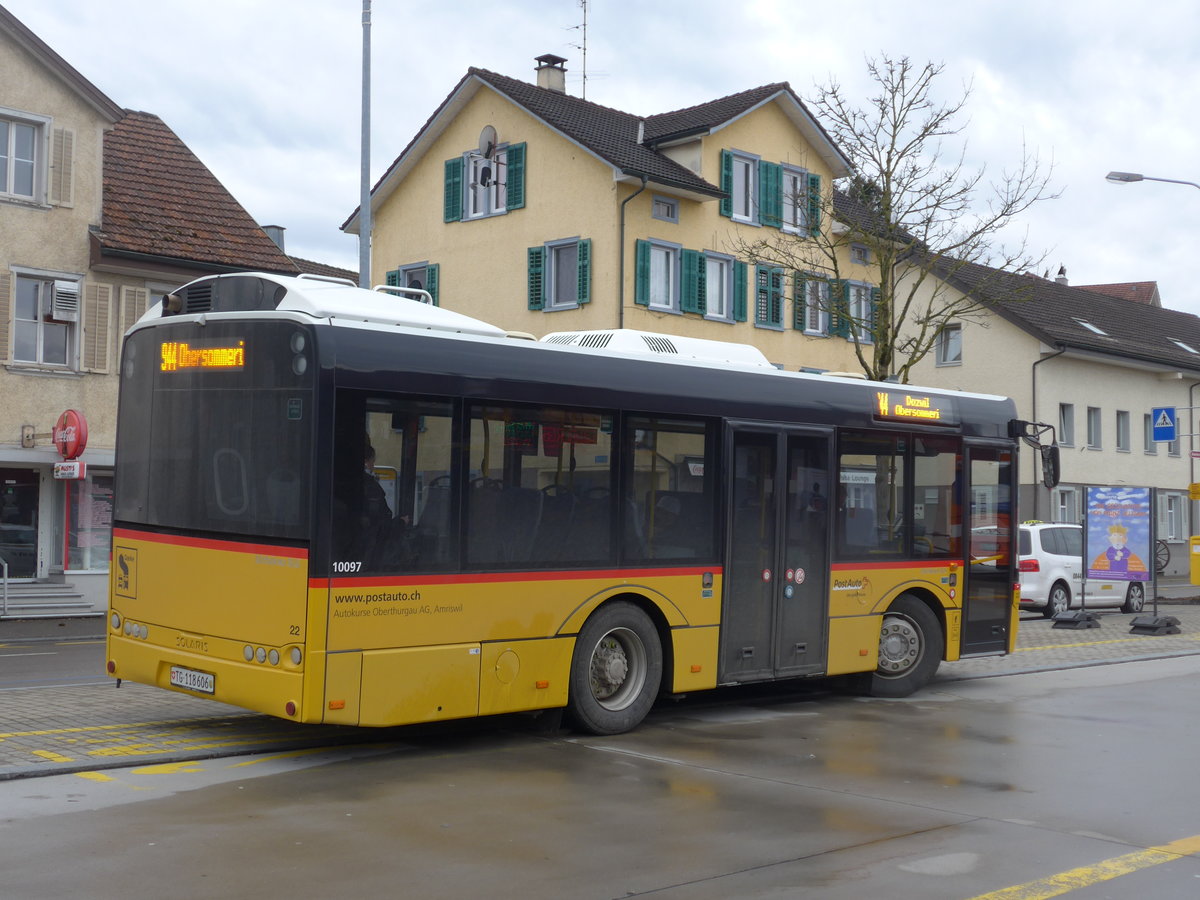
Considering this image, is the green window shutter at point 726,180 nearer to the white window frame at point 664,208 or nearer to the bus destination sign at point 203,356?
the white window frame at point 664,208

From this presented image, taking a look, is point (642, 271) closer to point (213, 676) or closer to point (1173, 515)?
point (1173, 515)

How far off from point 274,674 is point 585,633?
2.54m

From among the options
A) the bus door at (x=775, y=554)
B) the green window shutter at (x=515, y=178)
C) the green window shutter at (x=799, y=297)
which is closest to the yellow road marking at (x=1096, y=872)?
the bus door at (x=775, y=554)

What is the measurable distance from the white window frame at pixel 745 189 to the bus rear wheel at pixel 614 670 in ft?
89.3

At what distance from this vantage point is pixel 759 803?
27.8 feet

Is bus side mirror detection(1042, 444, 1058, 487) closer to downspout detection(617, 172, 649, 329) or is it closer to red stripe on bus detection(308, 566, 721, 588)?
red stripe on bus detection(308, 566, 721, 588)

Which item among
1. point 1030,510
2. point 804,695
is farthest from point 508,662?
point 1030,510

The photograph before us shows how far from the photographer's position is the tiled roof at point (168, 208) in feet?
91.5

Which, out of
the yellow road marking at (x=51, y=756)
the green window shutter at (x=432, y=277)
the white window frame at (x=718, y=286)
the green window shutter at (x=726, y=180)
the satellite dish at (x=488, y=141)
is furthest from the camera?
the green window shutter at (x=432, y=277)

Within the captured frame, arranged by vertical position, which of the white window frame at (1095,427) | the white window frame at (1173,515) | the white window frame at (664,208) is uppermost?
the white window frame at (664,208)

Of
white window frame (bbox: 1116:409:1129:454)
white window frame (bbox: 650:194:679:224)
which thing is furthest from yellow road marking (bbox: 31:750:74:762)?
white window frame (bbox: 1116:409:1129:454)

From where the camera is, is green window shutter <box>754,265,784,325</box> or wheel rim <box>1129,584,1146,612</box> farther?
green window shutter <box>754,265,784,325</box>

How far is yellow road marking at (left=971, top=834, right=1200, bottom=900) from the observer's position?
6441 mm

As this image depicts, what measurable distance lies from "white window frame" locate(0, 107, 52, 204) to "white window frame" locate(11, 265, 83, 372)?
1.34m
